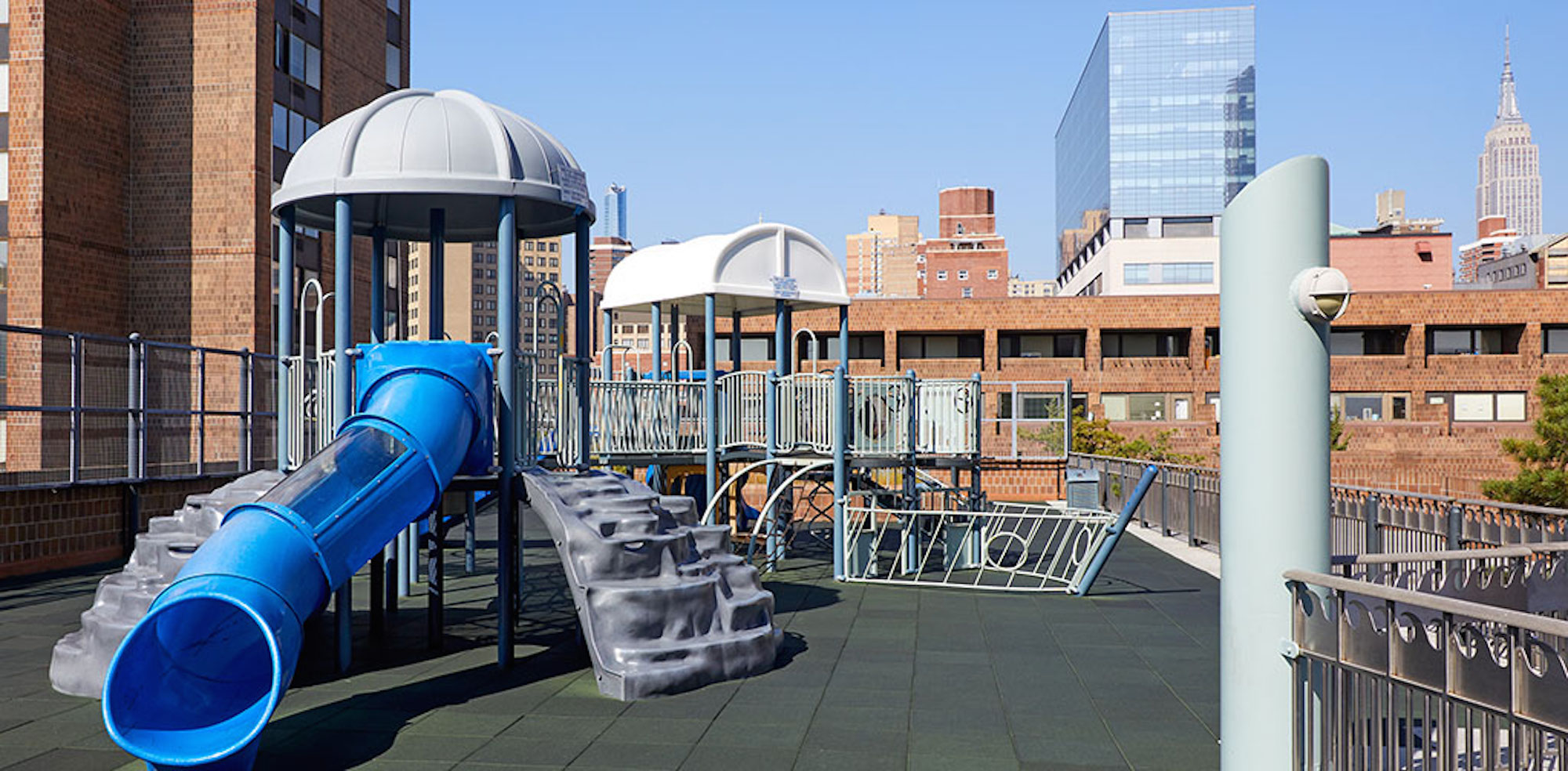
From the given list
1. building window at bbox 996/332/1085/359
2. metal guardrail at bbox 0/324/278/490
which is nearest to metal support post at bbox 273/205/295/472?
metal guardrail at bbox 0/324/278/490

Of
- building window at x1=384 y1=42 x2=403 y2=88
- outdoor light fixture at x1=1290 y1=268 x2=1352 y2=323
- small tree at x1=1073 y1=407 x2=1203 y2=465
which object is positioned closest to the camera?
outdoor light fixture at x1=1290 y1=268 x2=1352 y2=323

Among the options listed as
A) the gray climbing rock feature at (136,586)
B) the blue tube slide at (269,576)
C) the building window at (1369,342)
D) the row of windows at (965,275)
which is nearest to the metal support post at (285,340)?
the gray climbing rock feature at (136,586)

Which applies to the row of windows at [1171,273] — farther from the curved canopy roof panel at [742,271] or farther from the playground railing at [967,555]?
the playground railing at [967,555]

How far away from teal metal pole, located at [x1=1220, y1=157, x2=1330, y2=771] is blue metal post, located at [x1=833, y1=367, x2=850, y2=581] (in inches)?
415

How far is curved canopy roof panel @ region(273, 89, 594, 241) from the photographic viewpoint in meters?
10.2

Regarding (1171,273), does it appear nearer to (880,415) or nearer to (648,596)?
(880,415)

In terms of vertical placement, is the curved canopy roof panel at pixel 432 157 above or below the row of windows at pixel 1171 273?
below

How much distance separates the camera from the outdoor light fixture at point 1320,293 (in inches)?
176

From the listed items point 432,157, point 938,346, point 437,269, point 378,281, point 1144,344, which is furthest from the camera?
point 1144,344

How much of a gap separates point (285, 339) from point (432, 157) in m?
2.16

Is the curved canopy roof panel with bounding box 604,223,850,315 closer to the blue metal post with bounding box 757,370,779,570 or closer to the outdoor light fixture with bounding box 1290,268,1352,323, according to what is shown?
the blue metal post with bounding box 757,370,779,570

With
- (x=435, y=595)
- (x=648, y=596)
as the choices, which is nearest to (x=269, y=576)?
(x=648, y=596)

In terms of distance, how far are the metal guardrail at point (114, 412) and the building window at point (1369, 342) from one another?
42.8 m

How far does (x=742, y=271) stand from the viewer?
61.3ft
